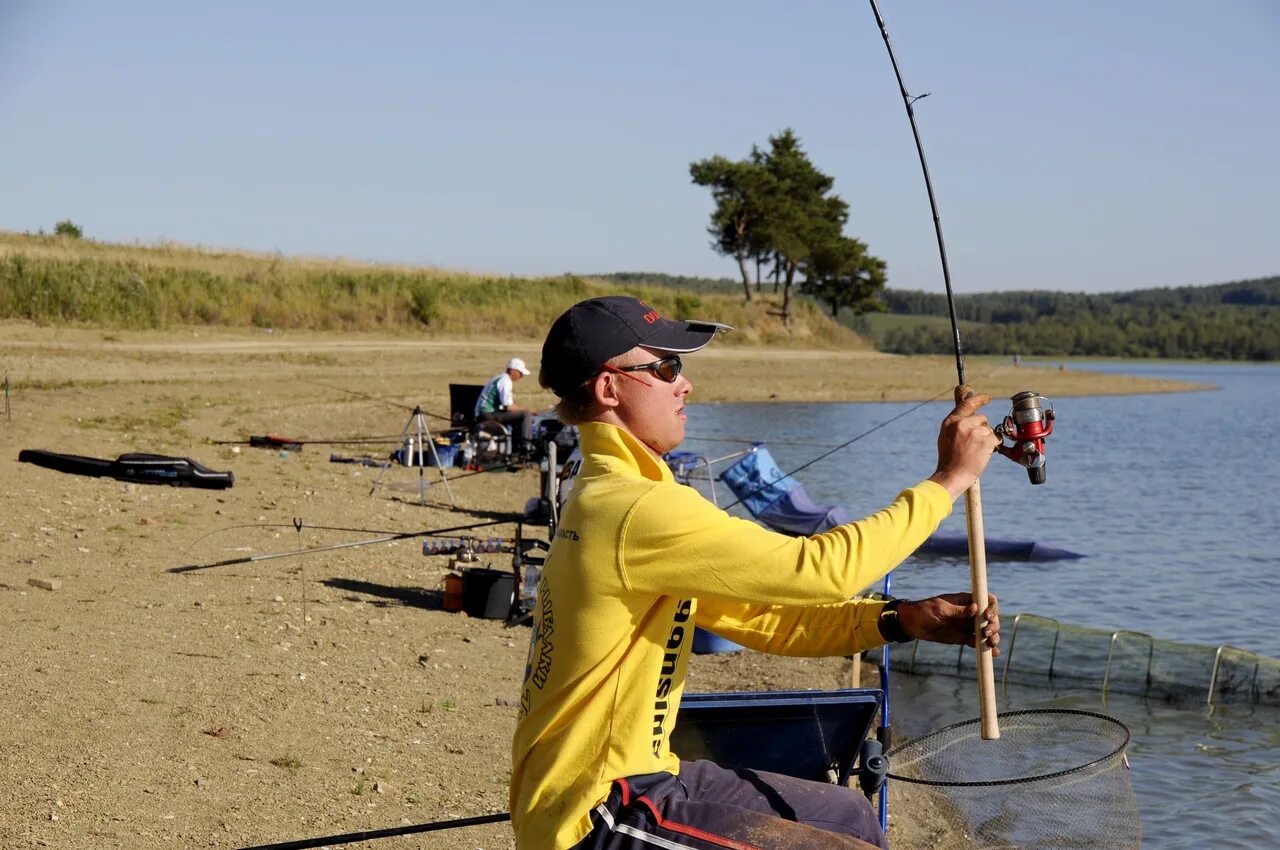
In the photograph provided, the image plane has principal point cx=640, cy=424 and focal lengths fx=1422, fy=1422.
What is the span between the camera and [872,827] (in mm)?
3033

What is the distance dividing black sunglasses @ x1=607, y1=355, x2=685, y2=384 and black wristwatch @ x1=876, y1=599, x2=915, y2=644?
0.74 metres

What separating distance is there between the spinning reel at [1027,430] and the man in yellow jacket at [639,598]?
0.28m

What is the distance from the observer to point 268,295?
3509cm

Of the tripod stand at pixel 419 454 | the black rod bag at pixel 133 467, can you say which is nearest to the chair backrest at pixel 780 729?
the black rod bag at pixel 133 467

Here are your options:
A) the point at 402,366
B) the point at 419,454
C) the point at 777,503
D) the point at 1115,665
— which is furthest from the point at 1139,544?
the point at 402,366

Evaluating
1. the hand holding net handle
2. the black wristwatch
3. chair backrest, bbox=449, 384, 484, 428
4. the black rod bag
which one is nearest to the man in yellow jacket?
the hand holding net handle

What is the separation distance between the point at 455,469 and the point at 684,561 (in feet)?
46.1

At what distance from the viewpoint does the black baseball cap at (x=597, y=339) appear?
9.69 ft

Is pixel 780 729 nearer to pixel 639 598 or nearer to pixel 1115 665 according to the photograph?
pixel 639 598

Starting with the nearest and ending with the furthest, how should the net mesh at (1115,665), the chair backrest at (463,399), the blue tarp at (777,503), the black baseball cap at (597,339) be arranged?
1. the black baseball cap at (597,339)
2. the net mesh at (1115,665)
3. the blue tarp at (777,503)
4. the chair backrest at (463,399)

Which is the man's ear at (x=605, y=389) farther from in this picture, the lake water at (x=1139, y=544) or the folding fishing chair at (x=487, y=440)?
the folding fishing chair at (x=487, y=440)

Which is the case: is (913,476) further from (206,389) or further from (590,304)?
(590,304)

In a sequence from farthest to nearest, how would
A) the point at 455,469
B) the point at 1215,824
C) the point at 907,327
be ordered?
1. the point at 907,327
2. the point at 455,469
3. the point at 1215,824

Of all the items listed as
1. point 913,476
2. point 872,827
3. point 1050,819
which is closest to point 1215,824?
point 1050,819
